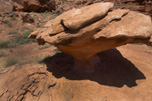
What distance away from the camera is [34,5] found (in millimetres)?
12672

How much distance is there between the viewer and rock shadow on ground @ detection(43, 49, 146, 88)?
124 inches

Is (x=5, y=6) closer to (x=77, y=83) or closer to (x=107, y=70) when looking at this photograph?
(x=77, y=83)

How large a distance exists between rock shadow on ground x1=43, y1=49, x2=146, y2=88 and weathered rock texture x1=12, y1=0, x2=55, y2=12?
10590mm

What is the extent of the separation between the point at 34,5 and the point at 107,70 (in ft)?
40.1

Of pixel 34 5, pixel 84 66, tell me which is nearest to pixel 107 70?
pixel 84 66

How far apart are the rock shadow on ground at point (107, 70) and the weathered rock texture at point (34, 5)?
10.6m

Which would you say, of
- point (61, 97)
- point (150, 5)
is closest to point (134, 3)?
point (150, 5)

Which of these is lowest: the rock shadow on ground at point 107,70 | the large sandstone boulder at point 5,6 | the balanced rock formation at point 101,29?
the rock shadow on ground at point 107,70

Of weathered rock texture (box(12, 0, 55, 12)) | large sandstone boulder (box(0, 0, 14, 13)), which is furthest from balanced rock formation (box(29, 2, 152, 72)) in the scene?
weathered rock texture (box(12, 0, 55, 12))

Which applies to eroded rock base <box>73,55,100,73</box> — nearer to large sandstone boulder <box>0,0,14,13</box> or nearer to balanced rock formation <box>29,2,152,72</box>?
balanced rock formation <box>29,2,152,72</box>

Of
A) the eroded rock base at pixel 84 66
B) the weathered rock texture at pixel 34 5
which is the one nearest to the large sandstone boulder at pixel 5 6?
the weathered rock texture at pixel 34 5

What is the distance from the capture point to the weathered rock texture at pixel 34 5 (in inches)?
484

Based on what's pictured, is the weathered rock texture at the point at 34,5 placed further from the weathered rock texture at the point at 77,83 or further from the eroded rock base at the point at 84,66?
the eroded rock base at the point at 84,66

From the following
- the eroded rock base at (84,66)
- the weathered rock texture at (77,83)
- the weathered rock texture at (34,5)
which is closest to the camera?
the weathered rock texture at (77,83)
